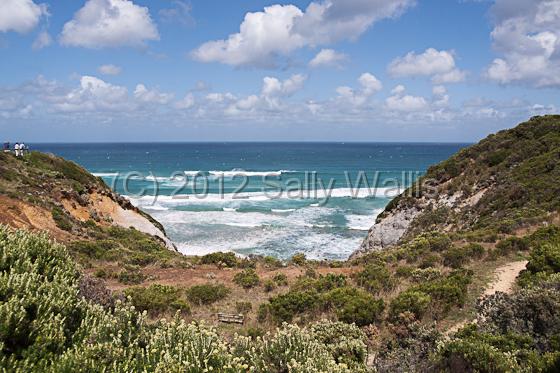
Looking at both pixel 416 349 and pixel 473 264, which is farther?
pixel 473 264

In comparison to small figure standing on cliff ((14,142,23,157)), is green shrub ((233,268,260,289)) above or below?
below

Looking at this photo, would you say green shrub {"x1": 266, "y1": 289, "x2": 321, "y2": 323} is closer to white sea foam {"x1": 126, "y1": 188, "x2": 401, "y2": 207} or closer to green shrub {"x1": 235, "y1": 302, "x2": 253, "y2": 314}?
green shrub {"x1": 235, "y1": 302, "x2": 253, "y2": 314}

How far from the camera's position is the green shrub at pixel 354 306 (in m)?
10.4

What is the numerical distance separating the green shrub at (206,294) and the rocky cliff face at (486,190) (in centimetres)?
1271

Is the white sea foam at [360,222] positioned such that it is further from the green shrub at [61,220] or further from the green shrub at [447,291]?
the green shrub at [447,291]

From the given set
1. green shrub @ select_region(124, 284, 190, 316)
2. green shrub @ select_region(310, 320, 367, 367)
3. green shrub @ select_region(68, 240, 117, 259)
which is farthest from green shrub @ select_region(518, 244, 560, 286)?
green shrub @ select_region(68, 240, 117, 259)

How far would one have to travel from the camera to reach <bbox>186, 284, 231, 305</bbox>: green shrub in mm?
12414

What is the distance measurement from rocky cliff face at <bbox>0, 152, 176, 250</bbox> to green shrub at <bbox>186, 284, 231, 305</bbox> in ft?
31.9

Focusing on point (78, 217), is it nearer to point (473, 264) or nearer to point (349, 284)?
point (349, 284)

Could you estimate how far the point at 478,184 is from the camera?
28.3 meters

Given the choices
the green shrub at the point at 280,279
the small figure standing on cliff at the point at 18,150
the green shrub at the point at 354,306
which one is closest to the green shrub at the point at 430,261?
the green shrub at the point at 354,306

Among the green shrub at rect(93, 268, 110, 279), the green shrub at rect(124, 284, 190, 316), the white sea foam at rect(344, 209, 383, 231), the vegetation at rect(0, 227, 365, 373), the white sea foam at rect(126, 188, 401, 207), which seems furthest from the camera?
the white sea foam at rect(126, 188, 401, 207)

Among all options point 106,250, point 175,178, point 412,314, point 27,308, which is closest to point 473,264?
point 412,314

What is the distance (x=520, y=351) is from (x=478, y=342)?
0.71m
